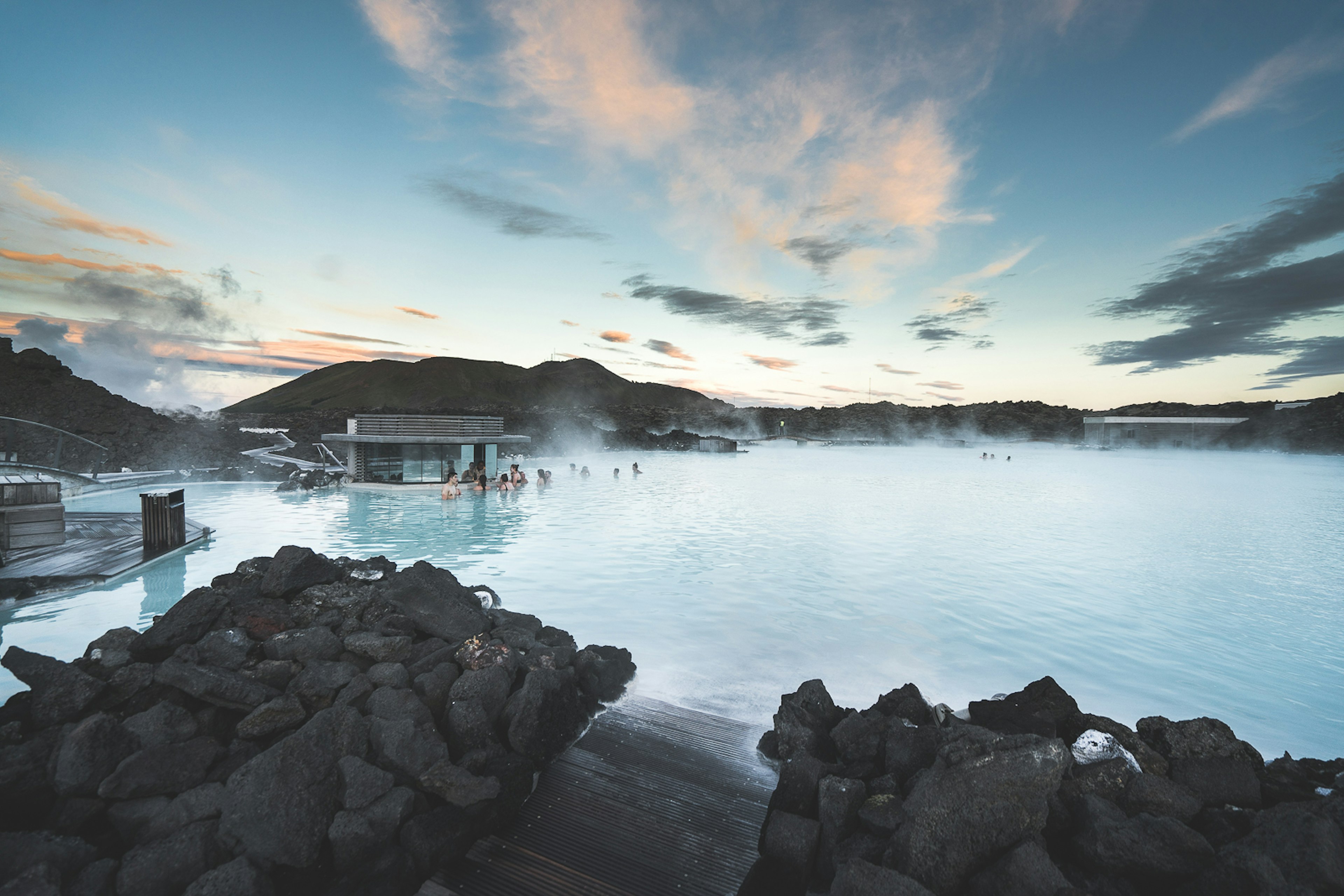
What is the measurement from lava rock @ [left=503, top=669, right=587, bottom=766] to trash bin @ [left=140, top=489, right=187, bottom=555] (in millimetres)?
11143

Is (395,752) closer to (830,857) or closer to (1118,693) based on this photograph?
(830,857)

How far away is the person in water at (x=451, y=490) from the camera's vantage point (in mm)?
22234

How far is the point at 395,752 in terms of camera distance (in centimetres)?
387

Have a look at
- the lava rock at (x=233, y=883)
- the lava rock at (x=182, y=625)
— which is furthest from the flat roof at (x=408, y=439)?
the lava rock at (x=233, y=883)

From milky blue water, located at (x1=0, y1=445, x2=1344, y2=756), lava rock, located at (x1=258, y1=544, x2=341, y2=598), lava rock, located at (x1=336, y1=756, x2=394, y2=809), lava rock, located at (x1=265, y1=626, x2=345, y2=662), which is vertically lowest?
milky blue water, located at (x1=0, y1=445, x2=1344, y2=756)

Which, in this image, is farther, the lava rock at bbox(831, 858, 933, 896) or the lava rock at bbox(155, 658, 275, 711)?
the lava rock at bbox(155, 658, 275, 711)

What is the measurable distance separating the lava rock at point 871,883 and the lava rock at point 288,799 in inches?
119

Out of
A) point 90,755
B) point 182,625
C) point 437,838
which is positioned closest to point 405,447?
point 182,625

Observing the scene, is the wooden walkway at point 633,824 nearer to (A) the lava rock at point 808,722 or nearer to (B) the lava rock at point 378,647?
(A) the lava rock at point 808,722

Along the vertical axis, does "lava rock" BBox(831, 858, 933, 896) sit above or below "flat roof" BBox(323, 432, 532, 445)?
below

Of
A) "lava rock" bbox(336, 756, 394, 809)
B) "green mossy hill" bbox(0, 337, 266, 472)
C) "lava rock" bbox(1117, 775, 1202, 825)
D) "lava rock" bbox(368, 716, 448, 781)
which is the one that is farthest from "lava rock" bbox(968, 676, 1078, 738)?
"green mossy hill" bbox(0, 337, 266, 472)

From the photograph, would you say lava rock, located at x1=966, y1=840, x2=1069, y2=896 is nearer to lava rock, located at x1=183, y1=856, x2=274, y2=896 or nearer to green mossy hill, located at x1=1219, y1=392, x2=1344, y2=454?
lava rock, located at x1=183, y1=856, x2=274, y2=896

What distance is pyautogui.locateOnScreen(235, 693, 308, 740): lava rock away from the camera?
4.14 metres

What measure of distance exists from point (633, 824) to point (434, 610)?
Result: 10.2ft
